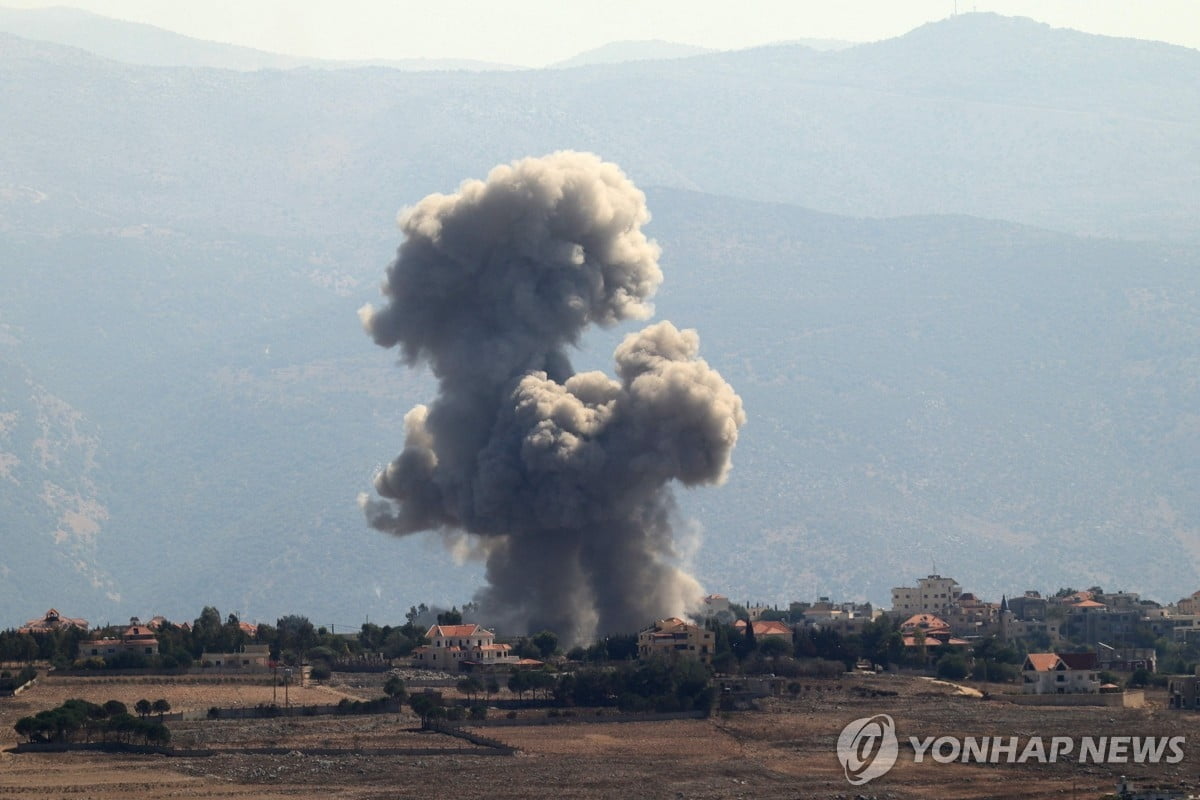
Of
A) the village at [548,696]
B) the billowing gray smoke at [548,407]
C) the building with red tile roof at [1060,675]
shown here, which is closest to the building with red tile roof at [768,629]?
the village at [548,696]

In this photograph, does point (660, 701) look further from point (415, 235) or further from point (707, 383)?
point (415, 235)

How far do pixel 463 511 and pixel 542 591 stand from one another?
490cm

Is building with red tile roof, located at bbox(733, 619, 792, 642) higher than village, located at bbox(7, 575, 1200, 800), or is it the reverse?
building with red tile roof, located at bbox(733, 619, 792, 642)

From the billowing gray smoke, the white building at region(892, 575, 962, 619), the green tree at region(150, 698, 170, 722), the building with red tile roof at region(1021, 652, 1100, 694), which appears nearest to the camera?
the green tree at region(150, 698, 170, 722)

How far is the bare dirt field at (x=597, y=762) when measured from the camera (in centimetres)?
7925

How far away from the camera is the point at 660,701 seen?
320 ft

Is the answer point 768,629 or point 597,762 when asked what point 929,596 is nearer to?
point 768,629

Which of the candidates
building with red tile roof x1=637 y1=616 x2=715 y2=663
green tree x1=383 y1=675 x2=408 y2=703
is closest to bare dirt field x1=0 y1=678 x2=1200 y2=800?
green tree x1=383 y1=675 x2=408 y2=703

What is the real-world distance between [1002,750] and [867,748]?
15.1 ft

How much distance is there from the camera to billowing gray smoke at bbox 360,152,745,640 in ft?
369

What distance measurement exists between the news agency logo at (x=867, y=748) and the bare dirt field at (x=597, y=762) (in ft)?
1.39

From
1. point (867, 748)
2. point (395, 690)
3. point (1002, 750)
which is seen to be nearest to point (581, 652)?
point (395, 690)

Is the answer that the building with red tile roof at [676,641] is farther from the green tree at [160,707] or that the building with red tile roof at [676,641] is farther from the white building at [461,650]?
the green tree at [160,707]

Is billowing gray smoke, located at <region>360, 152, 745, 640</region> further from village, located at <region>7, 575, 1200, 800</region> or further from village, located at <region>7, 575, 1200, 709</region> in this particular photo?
village, located at <region>7, 575, 1200, 800</region>
